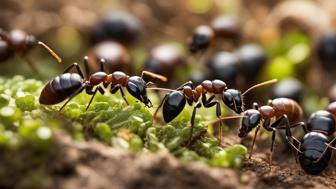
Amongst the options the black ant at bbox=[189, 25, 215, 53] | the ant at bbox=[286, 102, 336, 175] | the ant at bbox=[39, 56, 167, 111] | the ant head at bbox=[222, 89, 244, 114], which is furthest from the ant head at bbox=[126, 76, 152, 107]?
the black ant at bbox=[189, 25, 215, 53]

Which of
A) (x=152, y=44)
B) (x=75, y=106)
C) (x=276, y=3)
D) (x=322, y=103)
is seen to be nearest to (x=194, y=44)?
(x=152, y=44)

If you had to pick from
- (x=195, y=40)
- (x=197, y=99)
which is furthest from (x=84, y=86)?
(x=195, y=40)

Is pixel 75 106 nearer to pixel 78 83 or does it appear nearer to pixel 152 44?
pixel 78 83

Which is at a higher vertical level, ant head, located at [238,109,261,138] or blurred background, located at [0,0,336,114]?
blurred background, located at [0,0,336,114]

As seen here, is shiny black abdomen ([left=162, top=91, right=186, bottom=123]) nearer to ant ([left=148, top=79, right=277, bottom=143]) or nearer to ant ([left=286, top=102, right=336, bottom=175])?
ant ([left=148, top=79, right=277, bottom=143])

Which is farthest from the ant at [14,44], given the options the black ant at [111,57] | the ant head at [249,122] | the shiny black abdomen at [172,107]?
the ant head at [249,122]

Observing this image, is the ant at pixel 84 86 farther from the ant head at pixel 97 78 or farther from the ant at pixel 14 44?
the ant at pixel 14 44

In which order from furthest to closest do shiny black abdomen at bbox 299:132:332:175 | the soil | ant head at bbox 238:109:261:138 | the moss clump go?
ant head at bbox 238:109:261:138 → shiny black abdomen at bbox 299:132:332:175 → the moss clump → the soil
